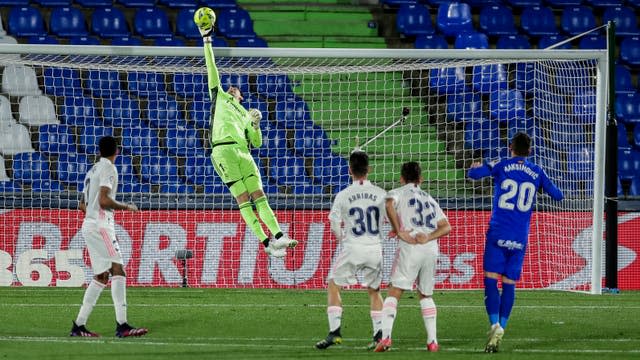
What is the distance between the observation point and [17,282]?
17.4 metres

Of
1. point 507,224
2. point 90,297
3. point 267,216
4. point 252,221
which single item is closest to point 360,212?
point 507,224

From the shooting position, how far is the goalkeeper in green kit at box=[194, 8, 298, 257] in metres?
14.2

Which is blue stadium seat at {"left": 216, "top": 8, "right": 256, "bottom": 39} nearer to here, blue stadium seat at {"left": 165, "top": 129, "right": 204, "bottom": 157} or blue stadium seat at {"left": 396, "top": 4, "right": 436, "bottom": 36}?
blue stadium seat at {"left": 396, "top": 4, "right": 436, "bottom": 36}

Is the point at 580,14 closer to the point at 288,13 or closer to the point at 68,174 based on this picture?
the point at 288,13

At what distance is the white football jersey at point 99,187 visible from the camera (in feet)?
36.9

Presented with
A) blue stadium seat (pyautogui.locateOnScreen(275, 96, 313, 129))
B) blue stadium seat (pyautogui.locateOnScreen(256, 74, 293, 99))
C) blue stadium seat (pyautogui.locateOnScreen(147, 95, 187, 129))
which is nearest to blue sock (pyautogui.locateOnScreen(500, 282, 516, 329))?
blue stadium seat (pyautogui.locateOnScreen(275, 96, 313, 129))

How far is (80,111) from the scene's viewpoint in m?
19.4

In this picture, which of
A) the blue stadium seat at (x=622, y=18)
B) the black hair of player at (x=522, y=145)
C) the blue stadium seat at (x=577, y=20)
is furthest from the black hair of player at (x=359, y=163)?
the blue stadium seat at (x=622, y=18)

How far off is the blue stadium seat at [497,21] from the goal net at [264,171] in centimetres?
407

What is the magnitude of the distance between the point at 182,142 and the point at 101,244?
295 inches

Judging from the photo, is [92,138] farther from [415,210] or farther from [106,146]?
[415,210]

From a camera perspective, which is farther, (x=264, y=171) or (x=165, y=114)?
(x=165, y=114)

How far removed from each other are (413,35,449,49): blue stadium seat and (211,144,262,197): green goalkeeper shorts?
9115 mm

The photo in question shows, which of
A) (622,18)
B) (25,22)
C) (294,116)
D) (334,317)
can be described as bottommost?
(334,317)
